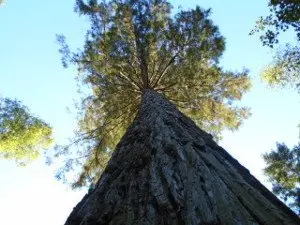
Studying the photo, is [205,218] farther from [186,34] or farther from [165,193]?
[186,34]

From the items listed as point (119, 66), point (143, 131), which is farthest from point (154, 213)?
point (119, 66)

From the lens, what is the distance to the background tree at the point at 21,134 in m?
14.3

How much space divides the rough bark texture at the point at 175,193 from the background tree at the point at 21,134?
1111 cm

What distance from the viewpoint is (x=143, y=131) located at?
5266 mm

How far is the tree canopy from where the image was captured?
13.4m

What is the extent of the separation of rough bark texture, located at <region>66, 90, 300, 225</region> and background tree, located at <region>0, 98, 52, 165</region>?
1111cm

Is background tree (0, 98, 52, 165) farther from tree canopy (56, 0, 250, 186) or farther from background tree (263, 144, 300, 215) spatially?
background tree (263, 144, 300, 215)

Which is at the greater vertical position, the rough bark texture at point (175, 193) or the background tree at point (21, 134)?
the background tree at point (21, 134)

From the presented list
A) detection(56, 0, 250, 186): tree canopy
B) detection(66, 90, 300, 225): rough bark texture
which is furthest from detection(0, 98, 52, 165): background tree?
detection(66, 90, 300, 225): rough bark texture

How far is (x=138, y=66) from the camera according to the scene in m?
13.7

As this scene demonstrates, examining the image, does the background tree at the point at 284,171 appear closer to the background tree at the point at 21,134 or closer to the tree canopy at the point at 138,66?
the tree canopy at the point at 138,66

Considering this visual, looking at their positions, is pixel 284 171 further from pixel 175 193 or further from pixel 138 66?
pixel 175 193

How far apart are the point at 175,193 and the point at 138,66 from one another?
1117 centimetres

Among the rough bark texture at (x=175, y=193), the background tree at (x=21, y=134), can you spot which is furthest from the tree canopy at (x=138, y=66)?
the rough bark texture at (x=175, y=193)
